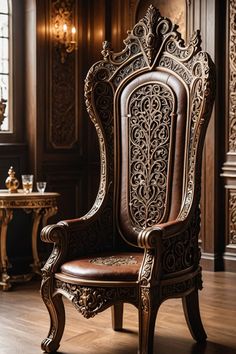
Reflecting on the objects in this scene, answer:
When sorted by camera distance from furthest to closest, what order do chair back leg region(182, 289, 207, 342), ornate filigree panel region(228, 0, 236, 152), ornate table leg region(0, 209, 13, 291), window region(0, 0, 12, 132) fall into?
window region(0, 0, 12, 132) < ornate filigree panel region(228, 0, 236, 152) < ornate table leg region(0, 209, 13, 291) < chair back leg region(182, 289, 207, 342)

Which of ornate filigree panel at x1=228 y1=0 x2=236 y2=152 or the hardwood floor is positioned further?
ornate filigree panel at x1=228 y1=0 x2=236 y2=152

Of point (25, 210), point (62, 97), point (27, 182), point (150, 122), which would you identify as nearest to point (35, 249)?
point (25, 210)

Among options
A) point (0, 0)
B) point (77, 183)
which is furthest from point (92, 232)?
point (0, 0)

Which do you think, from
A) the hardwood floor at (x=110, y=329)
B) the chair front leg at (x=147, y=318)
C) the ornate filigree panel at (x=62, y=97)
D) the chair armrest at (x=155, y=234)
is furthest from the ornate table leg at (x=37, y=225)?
the chair front leg at (x=147, y=318)

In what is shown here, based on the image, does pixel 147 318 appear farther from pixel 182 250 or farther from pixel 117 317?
pixel 117 317

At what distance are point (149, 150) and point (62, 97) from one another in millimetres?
2304

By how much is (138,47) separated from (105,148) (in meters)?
0.57

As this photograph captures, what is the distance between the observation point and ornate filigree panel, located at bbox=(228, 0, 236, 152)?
5.05 meters

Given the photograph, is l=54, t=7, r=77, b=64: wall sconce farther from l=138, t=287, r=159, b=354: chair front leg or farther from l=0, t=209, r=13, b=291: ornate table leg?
l=138, t=287, r=159, b=354: chair front leg

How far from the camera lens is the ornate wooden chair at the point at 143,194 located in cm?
285

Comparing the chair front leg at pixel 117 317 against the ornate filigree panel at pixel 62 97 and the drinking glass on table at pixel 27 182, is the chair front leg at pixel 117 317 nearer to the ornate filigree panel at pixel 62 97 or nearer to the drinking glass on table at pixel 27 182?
the drinking glass on table at pixel 27 182

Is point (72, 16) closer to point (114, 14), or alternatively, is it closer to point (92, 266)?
point (114, 14)

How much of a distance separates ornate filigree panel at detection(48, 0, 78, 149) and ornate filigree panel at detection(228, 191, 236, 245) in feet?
4.79

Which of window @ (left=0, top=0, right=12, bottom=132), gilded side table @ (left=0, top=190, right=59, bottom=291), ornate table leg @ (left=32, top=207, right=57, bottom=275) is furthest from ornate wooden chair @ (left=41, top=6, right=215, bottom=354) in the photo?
window @ (left=0, top=0, right=12, bottom=132)
